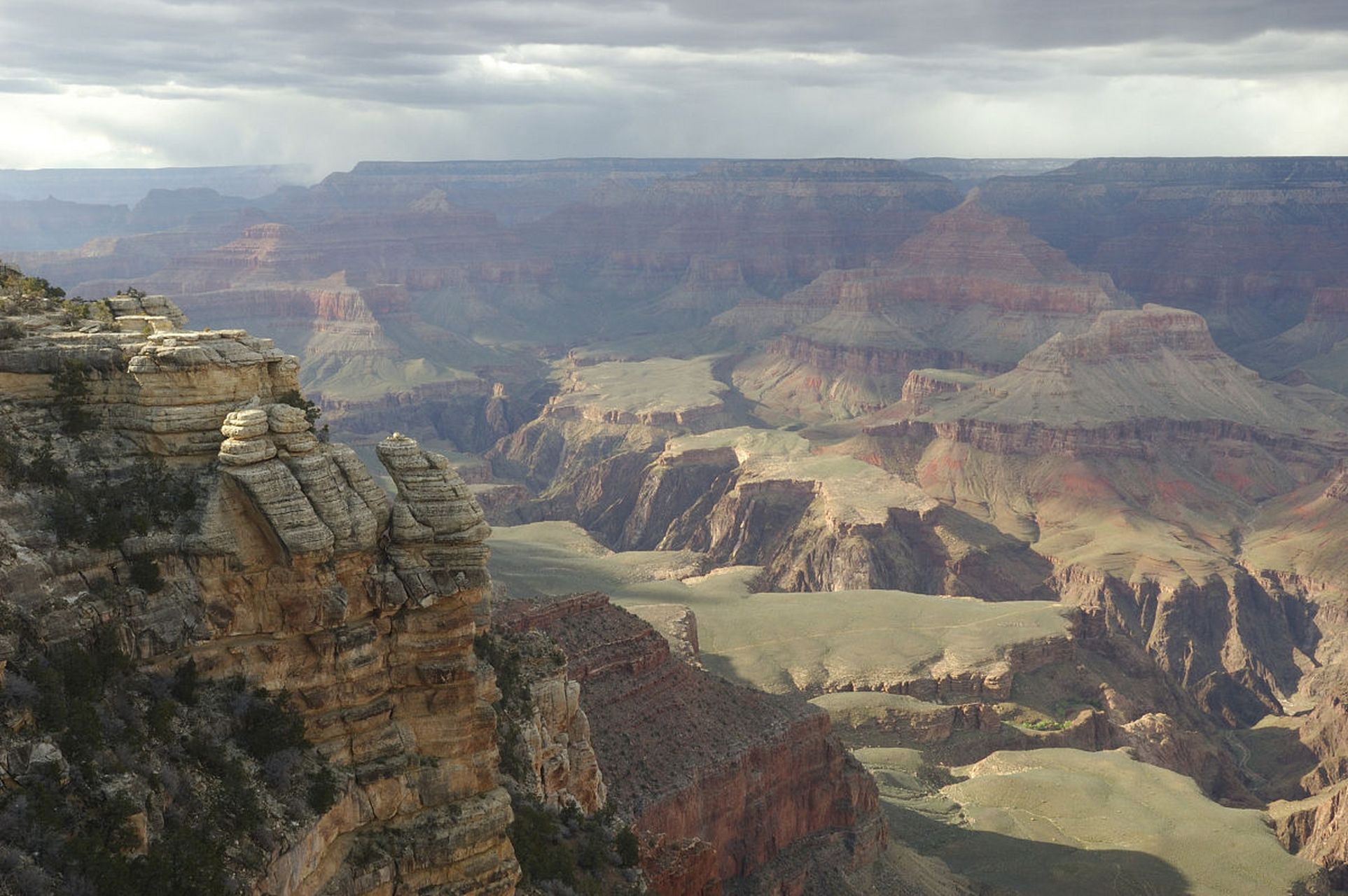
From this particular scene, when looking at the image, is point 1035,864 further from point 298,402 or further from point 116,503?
point 116,503

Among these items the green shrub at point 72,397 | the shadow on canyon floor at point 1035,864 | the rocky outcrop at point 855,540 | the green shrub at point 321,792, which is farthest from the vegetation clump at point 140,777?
the rocky outcrop at point 855,540

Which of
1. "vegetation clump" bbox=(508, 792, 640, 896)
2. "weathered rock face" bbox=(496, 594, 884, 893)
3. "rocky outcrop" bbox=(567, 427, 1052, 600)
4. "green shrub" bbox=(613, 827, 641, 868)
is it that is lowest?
"rocky outcrop" bbox=(567, 427, 1052, 600)

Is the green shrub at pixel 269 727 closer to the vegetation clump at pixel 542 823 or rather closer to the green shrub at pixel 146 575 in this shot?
the green shrub at pixel 146 575

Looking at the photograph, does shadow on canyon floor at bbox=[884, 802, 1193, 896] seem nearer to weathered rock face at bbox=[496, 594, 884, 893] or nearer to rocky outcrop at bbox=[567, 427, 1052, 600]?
weathered rock face at bbox=[496, 594, 884, 893]

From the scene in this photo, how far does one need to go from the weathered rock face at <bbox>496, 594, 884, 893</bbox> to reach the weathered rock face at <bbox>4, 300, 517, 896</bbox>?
2742 cm

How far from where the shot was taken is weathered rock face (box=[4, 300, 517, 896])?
26.3 meters

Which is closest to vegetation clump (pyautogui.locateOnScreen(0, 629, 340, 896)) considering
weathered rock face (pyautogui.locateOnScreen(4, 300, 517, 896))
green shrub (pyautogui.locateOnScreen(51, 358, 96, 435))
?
weathered rock face (pyautogui.locateOnScreen(4, 300, 517, 896))

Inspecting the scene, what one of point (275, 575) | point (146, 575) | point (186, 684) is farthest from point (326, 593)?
point (146, 575)

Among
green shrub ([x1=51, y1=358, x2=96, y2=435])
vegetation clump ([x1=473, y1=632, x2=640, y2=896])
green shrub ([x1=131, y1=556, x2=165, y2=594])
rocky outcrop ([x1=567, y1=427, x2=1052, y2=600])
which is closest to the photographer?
green shrub ([x1=131, y1=556, x2=165, y2=594])

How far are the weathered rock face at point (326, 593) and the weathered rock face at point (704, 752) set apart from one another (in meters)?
27.4

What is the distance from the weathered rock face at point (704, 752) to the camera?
58812 mm

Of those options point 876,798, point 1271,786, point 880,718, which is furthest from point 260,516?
point 1271,786

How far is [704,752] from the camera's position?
62031 mm

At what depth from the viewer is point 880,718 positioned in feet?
332
